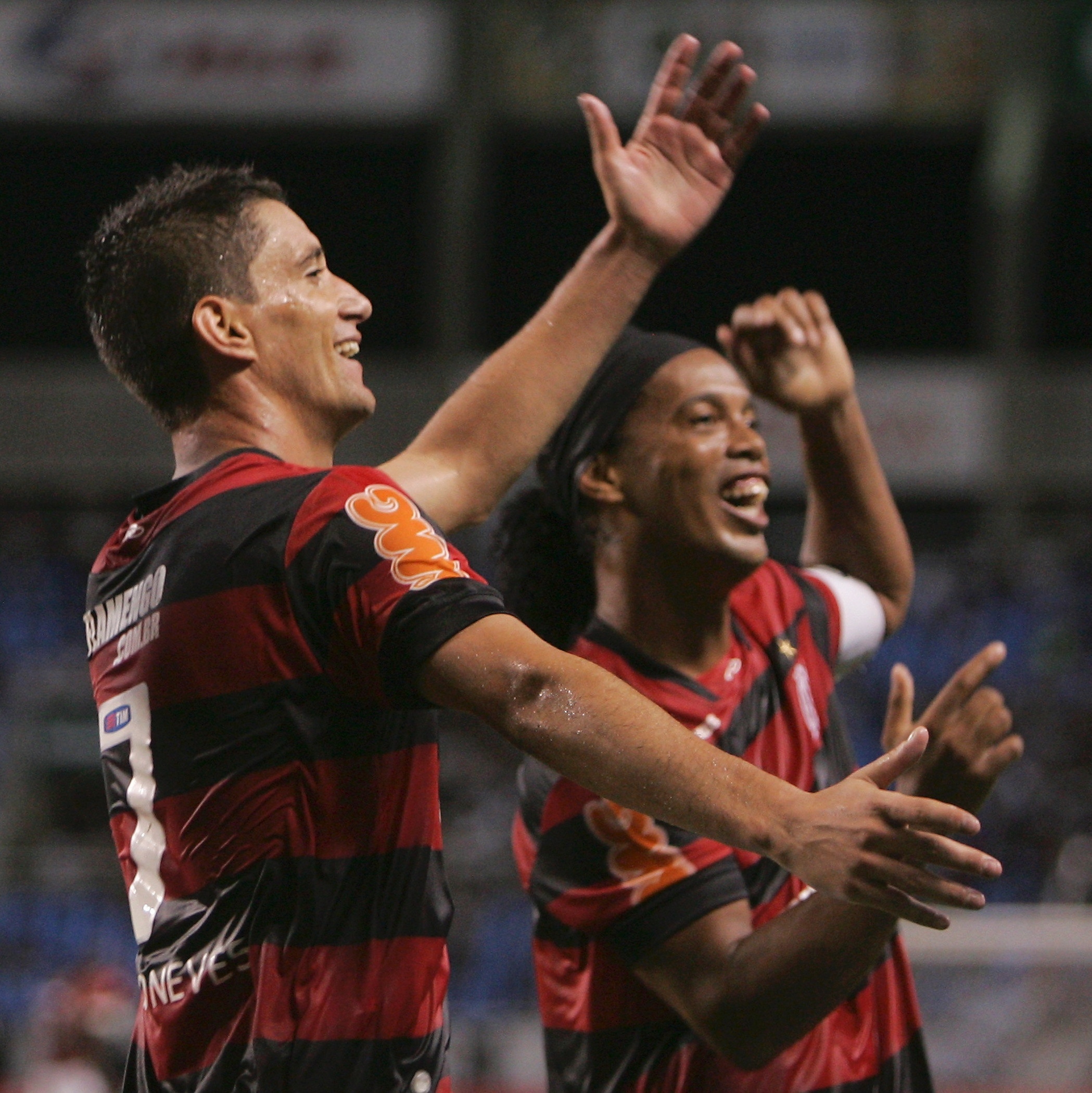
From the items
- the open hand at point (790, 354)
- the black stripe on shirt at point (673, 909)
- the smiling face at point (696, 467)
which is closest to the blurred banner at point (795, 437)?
the open hand at point (790, 354)

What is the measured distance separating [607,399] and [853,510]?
0.65 m

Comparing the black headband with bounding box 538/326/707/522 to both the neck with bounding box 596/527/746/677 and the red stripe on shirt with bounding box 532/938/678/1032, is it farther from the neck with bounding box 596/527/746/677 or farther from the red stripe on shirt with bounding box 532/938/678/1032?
the red stripe on shirt with bounding box 532/938/678/1032

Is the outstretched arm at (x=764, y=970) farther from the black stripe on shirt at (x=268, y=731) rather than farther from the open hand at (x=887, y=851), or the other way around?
the black stripe on shirt at (x=268, y=731)

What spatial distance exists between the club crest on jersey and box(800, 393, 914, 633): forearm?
144 centimetres

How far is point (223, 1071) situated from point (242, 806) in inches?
13.2

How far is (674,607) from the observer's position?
2953mm

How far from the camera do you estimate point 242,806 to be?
80.4 inches

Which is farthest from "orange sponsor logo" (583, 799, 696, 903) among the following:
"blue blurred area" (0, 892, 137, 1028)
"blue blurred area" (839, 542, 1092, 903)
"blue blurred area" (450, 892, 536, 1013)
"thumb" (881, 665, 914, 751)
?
"blue blurred area" (839, 542, 1092, 903)

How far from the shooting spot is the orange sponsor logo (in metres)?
2.59

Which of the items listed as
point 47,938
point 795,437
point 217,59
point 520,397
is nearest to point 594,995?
point 520,397

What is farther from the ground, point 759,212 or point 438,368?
point 759,212

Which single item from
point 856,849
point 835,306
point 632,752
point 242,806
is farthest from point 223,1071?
point 835,306

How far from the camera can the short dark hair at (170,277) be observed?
228 centimetres

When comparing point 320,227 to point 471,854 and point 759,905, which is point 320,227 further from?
point 759,905
